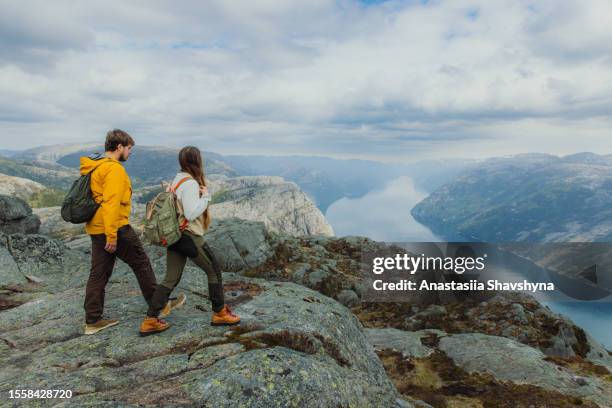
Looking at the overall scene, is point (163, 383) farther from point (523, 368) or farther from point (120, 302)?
point (523, 368)

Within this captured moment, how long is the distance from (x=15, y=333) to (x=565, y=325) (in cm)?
3187

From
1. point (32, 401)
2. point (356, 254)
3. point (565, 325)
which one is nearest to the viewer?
point (32, 401)

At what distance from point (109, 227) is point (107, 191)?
0.95 m

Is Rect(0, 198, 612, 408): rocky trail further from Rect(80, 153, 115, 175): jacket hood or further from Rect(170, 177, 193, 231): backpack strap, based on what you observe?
Rect(80, 153, 115, 175): jacket hood

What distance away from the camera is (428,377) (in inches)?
760

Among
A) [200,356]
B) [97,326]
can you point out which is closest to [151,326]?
[97,326]

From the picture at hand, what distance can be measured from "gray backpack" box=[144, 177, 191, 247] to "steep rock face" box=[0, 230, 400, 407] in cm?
291

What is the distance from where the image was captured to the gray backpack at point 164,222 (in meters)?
9.08

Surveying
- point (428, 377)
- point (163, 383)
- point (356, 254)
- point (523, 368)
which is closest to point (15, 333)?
point (163, 383)

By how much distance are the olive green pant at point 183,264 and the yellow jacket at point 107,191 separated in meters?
1.62

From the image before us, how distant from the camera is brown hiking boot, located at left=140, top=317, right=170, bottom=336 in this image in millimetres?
9930

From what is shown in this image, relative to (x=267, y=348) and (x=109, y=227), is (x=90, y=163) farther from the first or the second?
(x=267, y=348)

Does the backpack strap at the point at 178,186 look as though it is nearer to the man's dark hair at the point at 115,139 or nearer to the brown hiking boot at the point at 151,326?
the man's dark hair at the point at 115,139

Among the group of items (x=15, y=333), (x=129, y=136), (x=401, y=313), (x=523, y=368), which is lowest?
(x=401, y=313)
